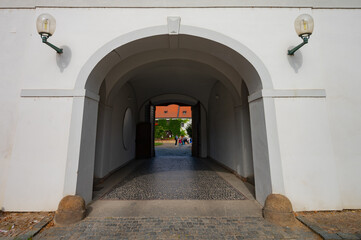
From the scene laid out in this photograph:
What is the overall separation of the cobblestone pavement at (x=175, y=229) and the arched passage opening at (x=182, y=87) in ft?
2.17

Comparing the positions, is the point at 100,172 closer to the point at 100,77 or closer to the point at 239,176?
the point at 100,77

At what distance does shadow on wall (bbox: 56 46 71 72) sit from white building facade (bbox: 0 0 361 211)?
27 mm

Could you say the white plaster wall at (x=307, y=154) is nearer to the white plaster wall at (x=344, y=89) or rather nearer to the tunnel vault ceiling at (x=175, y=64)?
the white plaster wall at (x=344, y=89)

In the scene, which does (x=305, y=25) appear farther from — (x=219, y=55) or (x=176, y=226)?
(x=176, y=226)

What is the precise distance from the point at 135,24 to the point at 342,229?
5.06 m

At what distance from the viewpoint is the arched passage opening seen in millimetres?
3070

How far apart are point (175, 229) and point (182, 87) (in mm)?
7095

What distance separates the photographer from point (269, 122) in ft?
10.0

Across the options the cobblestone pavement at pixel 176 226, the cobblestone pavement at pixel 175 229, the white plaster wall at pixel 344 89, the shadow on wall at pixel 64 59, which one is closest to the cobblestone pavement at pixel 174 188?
the cobblestone pavement at pixel 176 226

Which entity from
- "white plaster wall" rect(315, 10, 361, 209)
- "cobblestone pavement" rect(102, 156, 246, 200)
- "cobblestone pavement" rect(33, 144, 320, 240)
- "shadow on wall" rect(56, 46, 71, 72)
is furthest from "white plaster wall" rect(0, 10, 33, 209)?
"white plaster wall" rect(315, 10, 361, 209)

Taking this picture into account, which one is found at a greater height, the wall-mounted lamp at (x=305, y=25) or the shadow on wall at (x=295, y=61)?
the wall-mounted lamp at (x=305, y=25)

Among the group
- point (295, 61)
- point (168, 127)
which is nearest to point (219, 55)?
point (295, 61)

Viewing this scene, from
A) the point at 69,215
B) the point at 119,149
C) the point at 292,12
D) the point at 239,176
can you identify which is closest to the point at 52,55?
the point at 69,215

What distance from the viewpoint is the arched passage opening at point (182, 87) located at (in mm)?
3070
